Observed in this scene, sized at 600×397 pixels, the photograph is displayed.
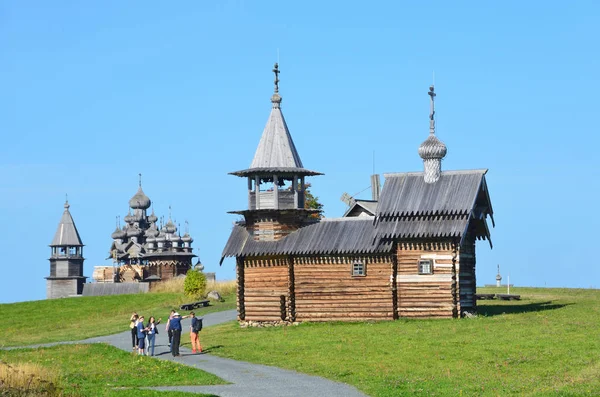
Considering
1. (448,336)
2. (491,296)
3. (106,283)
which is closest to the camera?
(448,336)

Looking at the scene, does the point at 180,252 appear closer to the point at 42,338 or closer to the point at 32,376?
the point at 42,338

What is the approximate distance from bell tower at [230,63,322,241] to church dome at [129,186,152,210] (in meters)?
91.2

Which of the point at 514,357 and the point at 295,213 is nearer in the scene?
the point at 514,357

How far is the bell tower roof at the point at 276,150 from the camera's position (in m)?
53.4

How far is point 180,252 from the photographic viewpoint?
121m

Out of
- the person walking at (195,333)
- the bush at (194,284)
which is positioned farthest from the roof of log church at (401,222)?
the bush at (194,284)

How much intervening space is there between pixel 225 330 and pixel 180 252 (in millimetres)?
69316

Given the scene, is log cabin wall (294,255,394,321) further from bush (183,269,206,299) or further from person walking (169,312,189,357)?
bush (183,269,206,299)

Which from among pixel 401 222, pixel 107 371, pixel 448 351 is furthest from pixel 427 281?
pixel 107 371

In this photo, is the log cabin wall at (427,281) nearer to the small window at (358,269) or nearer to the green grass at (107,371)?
the small window at (358,269)

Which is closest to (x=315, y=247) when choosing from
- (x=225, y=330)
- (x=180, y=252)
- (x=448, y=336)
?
(x=225, y=330)

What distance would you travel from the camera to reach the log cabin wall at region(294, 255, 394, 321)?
50.3 meters

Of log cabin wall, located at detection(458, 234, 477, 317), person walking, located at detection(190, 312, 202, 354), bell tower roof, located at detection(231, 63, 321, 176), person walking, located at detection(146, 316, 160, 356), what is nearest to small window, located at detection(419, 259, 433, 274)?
log cabin wall, located at detection(458, 234, 477, 317)

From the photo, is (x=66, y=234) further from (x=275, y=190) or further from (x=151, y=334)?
(x=151, y=334)
